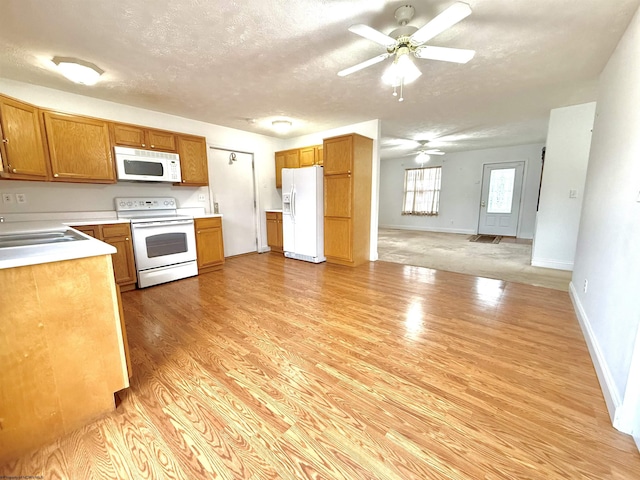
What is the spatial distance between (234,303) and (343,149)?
112 inches

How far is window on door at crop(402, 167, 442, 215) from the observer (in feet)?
27.3

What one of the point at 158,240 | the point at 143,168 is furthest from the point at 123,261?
the point at 143,168

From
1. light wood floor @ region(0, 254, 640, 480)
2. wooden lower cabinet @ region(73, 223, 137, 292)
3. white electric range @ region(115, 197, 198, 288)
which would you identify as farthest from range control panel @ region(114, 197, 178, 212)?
light wood floor @ region(0, 254, 640, 480)

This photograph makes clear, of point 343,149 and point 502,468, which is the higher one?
point 343,149

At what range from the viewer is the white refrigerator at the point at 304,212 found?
445 centimetres

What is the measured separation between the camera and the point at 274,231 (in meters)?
5.37

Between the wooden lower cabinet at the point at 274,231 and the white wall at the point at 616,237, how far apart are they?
14.4ft

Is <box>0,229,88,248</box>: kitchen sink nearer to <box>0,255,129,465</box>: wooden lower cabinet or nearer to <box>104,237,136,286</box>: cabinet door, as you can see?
<box>0,255,129,465</box>: wooden lower cabinet

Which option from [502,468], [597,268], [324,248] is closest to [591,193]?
[597,268]

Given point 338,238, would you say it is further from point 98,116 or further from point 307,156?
point 98,116

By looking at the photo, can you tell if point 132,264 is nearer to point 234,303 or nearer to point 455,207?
point 234,303

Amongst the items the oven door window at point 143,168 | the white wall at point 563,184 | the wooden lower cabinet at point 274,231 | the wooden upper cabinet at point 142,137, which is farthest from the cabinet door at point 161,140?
the white wall at point 563,184

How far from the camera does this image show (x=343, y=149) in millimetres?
4105

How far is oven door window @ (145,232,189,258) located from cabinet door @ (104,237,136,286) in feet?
0.66
